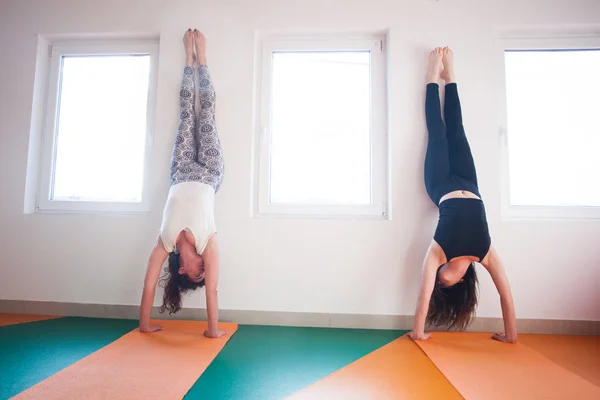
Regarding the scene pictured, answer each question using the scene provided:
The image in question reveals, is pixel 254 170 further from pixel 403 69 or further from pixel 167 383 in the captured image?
pixel 167 383

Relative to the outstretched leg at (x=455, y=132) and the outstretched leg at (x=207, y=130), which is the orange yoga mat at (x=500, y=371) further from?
the outstretched leg at (x=207, y=130)

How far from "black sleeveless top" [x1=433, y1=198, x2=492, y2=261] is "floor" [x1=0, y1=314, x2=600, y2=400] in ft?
1.88

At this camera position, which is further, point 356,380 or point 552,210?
point 552,210

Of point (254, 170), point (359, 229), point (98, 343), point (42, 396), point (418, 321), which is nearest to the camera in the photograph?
point (42, 396)

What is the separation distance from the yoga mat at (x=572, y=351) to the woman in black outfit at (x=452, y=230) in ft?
0.58

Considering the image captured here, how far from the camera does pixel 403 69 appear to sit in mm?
2412

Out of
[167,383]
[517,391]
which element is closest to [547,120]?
[517,391]

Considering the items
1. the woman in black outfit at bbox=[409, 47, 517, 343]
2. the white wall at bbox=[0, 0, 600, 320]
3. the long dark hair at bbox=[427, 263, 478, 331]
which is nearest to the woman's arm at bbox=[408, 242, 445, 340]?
the woman in black outfit at bbox=[409, 47, 517, 343]

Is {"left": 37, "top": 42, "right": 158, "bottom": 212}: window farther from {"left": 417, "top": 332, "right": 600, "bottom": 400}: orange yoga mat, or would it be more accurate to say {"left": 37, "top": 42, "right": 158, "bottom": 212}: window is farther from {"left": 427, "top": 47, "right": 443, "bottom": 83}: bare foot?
{"left": 417, "top": 332, "right": 600, "bottom": 400}: orange yoga mat

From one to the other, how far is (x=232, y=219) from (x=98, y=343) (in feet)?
3.58

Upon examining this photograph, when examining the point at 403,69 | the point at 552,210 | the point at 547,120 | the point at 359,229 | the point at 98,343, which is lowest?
the point at 98,343

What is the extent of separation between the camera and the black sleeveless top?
1961 mm

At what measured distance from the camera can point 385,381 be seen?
1.45m

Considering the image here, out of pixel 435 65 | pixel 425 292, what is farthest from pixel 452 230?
pixel 435 65
